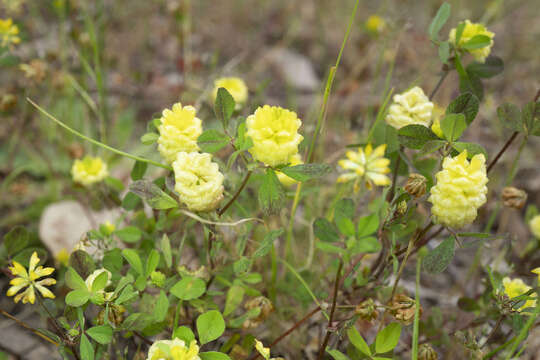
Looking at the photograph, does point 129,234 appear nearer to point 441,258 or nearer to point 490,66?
point 441,258

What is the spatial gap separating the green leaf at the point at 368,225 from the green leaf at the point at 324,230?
87 millimetres

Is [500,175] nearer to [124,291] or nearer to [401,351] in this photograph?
[401,351]

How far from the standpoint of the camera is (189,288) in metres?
0.96

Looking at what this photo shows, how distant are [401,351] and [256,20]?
8.05 ft

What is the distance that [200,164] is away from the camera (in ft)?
2.74

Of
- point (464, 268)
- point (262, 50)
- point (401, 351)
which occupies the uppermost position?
point (262, 50)

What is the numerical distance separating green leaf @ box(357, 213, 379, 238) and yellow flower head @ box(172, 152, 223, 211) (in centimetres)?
32

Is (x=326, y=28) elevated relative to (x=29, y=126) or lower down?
elevated

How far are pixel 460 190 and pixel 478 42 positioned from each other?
0.42m

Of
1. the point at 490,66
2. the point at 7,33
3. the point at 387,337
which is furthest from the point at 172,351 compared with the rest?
the point at 7,33

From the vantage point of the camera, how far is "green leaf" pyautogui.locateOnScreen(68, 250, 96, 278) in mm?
1000

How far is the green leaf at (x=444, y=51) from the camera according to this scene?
3.37 ft

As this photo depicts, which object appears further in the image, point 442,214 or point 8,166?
point 8,166

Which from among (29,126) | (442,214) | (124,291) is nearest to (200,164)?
(124,291)
